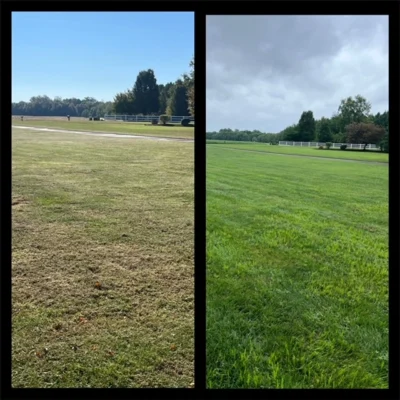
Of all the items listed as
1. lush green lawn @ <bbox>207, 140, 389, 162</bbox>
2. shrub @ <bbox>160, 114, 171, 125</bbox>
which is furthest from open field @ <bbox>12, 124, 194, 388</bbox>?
lush green lawn @ <bbox>207, 140, 389, 162</bbox>

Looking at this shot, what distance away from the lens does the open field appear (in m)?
1.66

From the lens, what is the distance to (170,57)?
70.8 inches

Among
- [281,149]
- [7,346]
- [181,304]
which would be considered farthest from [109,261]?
[281,149]

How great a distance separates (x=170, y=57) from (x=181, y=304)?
1.20m

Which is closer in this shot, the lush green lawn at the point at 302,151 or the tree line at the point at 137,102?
the tree line at the point at 137,102

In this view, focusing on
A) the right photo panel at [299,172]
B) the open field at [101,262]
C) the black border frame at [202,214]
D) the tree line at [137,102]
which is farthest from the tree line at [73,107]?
the right photo panel at [299,172]

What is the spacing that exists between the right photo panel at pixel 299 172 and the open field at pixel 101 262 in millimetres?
222

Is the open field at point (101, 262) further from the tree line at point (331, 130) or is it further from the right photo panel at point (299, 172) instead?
the tree line at point (331, 130)

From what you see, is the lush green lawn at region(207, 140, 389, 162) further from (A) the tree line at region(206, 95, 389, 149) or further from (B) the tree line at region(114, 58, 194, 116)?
(B) the tree line at region(114, 58, 194, 116)

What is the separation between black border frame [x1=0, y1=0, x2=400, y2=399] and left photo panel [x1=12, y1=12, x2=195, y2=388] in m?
0.14

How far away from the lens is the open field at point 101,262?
1656 mm

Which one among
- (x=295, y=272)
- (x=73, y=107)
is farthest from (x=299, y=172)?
(x=73, y=107)

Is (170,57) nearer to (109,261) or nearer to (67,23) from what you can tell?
(67,23)
